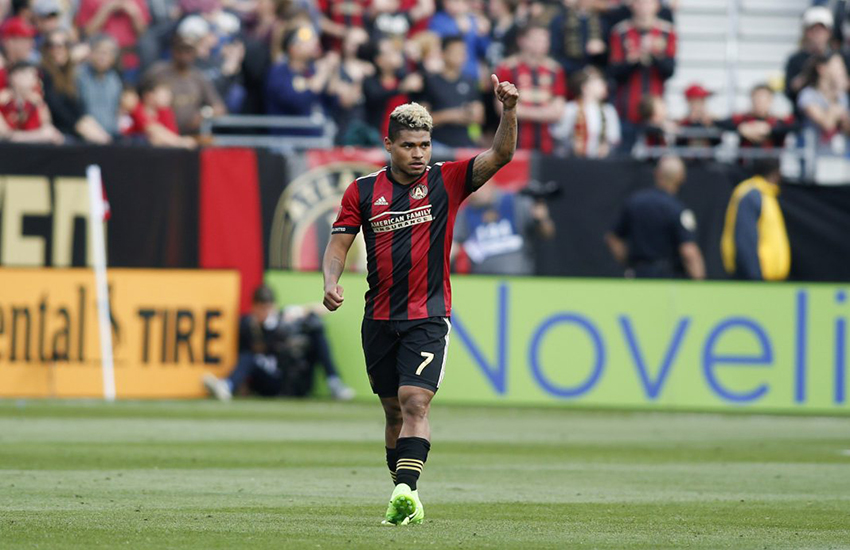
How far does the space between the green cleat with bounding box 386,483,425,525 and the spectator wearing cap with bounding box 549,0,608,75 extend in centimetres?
1530

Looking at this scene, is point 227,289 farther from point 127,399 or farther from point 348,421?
point 348,421

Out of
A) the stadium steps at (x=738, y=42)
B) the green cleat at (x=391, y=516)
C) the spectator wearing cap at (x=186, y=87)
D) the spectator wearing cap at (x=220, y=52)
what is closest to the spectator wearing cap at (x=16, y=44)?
the spectator wearing cap at (x=186, y=87)

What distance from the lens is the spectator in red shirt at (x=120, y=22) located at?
74.3ft

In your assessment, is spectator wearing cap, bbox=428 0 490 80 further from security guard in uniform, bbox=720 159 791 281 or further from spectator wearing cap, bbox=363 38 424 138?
security guard in uniform, bbox=720 159 791 281

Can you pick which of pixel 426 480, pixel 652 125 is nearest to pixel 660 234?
pixel 652 125

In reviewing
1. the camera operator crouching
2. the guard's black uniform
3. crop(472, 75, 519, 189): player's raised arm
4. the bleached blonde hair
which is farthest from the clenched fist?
the guard's black uniform

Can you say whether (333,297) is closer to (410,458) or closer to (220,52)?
(410,458)

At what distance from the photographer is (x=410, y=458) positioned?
8031 mm

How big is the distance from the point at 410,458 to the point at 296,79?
1340 cm

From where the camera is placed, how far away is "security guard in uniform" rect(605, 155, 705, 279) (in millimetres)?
19141

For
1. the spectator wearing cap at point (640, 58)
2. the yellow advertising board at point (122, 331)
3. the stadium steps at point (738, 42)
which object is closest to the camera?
the yellow advertising board at point (122, 331)

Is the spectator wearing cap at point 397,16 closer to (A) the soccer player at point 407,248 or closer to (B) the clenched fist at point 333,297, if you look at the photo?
(A) the soccer player at point 407,248

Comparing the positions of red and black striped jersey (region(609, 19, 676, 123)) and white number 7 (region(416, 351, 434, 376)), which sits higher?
red and black striped jersey (region(609, 19, 676, 123))

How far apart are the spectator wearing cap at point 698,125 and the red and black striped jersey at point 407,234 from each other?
13695 mm
